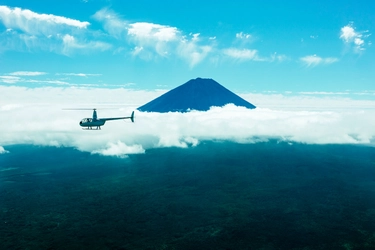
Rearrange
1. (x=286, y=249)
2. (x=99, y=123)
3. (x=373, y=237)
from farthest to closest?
1. (x=373, y=237)
2. (x=286, y=249)
3. (x=99, y=123)

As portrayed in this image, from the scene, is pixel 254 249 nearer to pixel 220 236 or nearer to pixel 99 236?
pixel 220 236

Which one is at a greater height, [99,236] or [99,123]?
[99,123]

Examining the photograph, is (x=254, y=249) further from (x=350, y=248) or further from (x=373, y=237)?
(x=373, y=237)

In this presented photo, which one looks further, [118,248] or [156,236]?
[156,236]

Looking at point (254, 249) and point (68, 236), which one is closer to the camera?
point (254, 249)

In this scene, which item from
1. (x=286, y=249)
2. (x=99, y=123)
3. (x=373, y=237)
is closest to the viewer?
(x=99, y=123)

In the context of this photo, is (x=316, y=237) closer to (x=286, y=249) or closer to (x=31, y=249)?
(x=286, y=249)

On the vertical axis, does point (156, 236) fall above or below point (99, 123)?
below

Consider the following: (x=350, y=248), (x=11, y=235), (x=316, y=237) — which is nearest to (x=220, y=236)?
(x=316, y=237)

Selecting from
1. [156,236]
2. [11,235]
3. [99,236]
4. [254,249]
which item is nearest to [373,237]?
[254,249]
